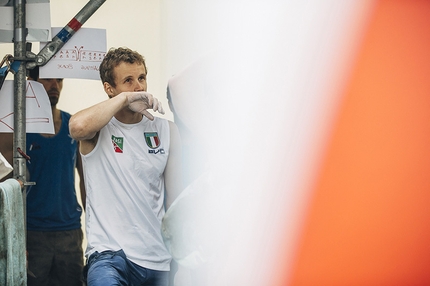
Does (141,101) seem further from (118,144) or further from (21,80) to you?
(21,80)

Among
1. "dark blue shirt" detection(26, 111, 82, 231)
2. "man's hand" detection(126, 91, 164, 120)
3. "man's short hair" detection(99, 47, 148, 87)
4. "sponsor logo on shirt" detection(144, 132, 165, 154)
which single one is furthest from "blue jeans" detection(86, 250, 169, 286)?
"dark blue shirt" detection(26, 111, 82, 231)

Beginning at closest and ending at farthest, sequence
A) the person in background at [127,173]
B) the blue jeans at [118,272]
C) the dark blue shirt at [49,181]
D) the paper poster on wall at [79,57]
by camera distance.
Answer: the blue jeans at [118,272] → the person in background at [127,173] → the paper poster on wall at [79,57] → the dark blue shirt at [49,181]

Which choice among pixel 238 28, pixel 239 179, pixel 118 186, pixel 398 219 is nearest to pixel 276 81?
pixel 238 28

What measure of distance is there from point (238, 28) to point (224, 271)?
3.54 feet

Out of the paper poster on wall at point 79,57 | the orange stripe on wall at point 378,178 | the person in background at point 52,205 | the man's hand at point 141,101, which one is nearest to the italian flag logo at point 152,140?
the man's hand at point 141,101

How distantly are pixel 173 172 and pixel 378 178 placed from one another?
1048 mm

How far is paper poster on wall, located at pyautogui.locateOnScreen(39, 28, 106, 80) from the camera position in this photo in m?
1.72

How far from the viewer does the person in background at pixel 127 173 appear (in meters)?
1.60

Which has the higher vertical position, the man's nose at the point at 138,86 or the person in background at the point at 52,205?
the man's nose at the point at 138,86

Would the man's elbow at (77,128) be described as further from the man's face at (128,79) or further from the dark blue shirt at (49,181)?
the dark blue shirt at (49,181)

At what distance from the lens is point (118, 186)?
167cm

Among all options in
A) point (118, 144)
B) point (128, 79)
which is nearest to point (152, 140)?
point (118, 144)

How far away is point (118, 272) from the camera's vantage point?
1.55 meters

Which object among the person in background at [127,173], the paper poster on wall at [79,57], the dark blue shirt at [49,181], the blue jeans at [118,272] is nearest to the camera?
the blue jeans at [118,272]
